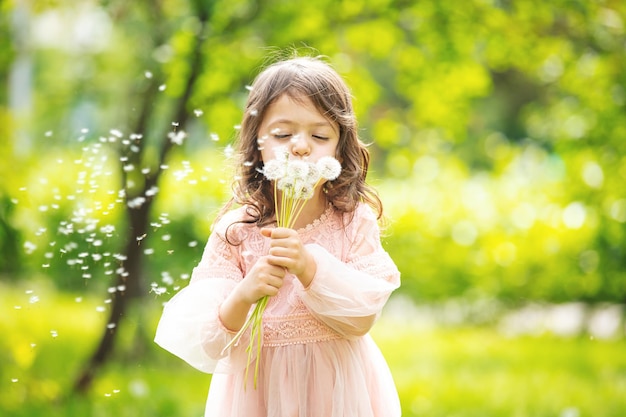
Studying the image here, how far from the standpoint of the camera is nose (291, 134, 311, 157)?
2301mm

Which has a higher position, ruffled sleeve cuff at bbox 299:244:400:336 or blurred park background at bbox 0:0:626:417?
blurred park background at bbox 0:0:626:417

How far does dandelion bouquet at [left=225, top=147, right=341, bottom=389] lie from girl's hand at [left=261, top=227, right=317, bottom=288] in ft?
0.15

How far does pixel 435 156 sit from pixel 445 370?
15.9 feet

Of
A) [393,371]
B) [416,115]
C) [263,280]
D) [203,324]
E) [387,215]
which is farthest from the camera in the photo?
[393,371]

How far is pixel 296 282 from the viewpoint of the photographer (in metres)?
2.34

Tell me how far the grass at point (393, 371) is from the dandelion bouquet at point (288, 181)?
6.09 feet

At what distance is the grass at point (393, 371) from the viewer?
479cm

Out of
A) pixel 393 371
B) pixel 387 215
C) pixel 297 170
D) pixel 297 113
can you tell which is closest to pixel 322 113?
pixel 297 113

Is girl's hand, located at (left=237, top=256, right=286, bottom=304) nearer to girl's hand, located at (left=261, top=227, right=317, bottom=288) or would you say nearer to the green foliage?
girl's hand, located at (left=261, top=227, right=317, bottom=288)

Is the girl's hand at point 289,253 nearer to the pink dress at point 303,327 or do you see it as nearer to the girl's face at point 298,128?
the pink dress at point 303,327

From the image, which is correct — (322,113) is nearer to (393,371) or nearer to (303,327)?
(303,327)

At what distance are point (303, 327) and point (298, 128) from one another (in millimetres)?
508

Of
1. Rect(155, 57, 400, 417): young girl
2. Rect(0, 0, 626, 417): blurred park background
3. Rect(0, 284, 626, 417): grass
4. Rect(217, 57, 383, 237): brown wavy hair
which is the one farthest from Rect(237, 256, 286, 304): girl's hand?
Rect(0, 284, 626, 417): grass

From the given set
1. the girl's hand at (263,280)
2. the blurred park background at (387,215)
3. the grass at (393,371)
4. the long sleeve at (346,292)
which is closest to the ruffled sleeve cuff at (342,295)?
the long sleeve at (346,292)
